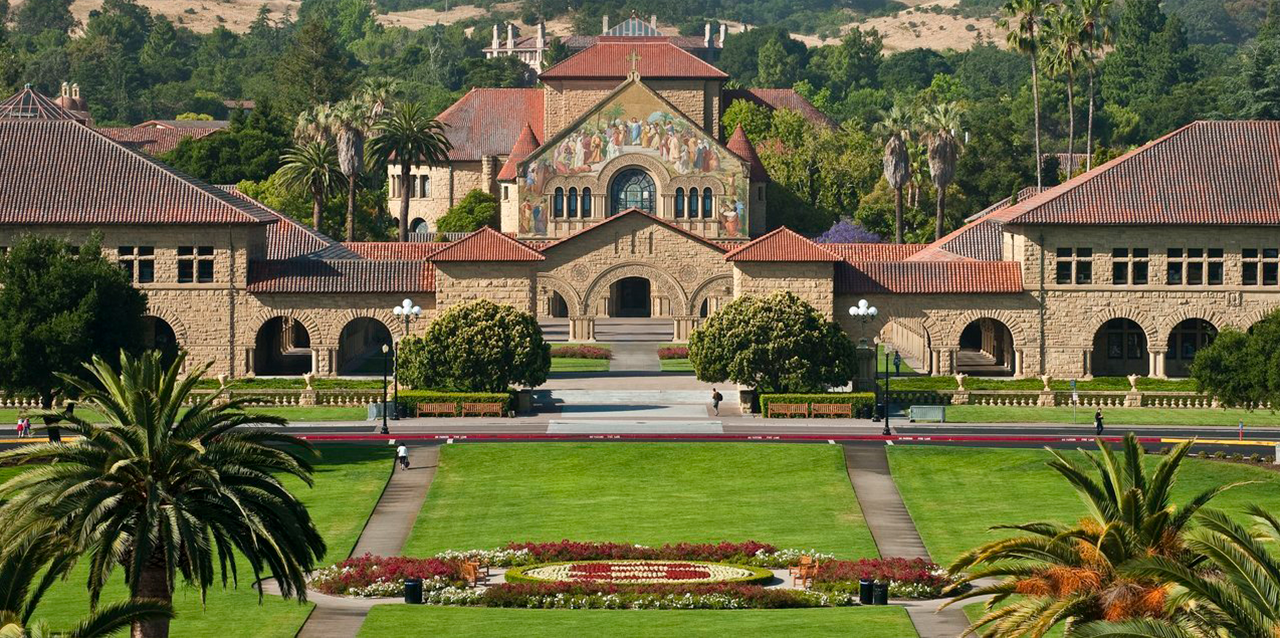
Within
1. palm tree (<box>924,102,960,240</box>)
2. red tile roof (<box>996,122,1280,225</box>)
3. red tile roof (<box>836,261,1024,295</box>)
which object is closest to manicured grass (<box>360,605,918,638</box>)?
A: red tile roof (<box>836,261,1024,295</box>)

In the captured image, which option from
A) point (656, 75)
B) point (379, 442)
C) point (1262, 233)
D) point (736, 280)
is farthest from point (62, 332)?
point (656, 75)

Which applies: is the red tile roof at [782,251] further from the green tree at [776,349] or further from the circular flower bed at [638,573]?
the circular flower bed at [638,573]

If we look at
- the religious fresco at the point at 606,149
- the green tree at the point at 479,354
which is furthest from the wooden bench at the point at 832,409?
the religious fresco at the point at 606,149

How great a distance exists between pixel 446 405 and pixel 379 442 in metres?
8.22

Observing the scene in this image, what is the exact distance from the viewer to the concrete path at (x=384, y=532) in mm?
52938

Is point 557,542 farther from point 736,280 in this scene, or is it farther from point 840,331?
point 736,280

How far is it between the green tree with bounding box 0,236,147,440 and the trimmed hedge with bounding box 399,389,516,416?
11033 mm

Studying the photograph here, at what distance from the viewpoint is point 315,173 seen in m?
133

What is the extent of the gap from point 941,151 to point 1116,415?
53855 millimetres

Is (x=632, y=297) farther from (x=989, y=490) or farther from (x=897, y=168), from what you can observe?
(x=989, y=490)

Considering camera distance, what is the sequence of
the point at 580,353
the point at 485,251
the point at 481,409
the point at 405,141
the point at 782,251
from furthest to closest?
the point at 405,141 < the point at 580,353 < the point at 485,251 < the point at 782,251 < the point at 481,409

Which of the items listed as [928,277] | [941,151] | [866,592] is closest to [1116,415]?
[928,277]

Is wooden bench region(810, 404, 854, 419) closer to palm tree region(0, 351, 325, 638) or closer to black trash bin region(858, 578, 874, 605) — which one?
black trash bin region(858, 578, 874, 605)

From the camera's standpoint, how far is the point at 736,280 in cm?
9962
